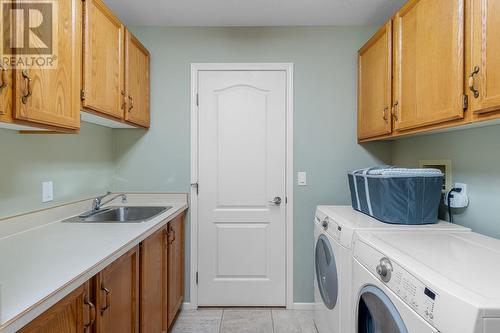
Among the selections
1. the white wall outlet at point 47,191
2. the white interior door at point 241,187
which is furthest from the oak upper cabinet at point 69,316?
the white interior door at point 241,187

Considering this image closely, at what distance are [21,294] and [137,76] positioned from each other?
167cm

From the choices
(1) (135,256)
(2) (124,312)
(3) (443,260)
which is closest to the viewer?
(3) (443,260)

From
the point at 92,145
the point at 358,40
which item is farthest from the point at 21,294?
the point at 358,40

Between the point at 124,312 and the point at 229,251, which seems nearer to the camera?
the point at 124,312

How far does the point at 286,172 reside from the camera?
2.29 metres

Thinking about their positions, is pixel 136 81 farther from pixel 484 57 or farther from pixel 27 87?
pixel 484 57

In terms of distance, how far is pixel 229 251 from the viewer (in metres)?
2.31

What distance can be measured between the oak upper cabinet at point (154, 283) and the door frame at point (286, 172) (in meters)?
0.49

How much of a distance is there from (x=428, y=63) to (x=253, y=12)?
51.4 inches

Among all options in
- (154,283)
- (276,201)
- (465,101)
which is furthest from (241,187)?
(465,101)

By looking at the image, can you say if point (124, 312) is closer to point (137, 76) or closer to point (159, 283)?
point (159, 283)

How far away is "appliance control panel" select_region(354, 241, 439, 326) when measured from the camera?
762 millimetres

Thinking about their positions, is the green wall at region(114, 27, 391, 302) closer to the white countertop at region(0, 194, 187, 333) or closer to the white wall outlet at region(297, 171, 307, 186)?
the white wall outlet at region(297, 171, 307, 186)

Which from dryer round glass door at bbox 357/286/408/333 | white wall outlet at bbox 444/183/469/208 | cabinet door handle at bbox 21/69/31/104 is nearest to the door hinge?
white wall outlet at bbox 444/183/469/208
